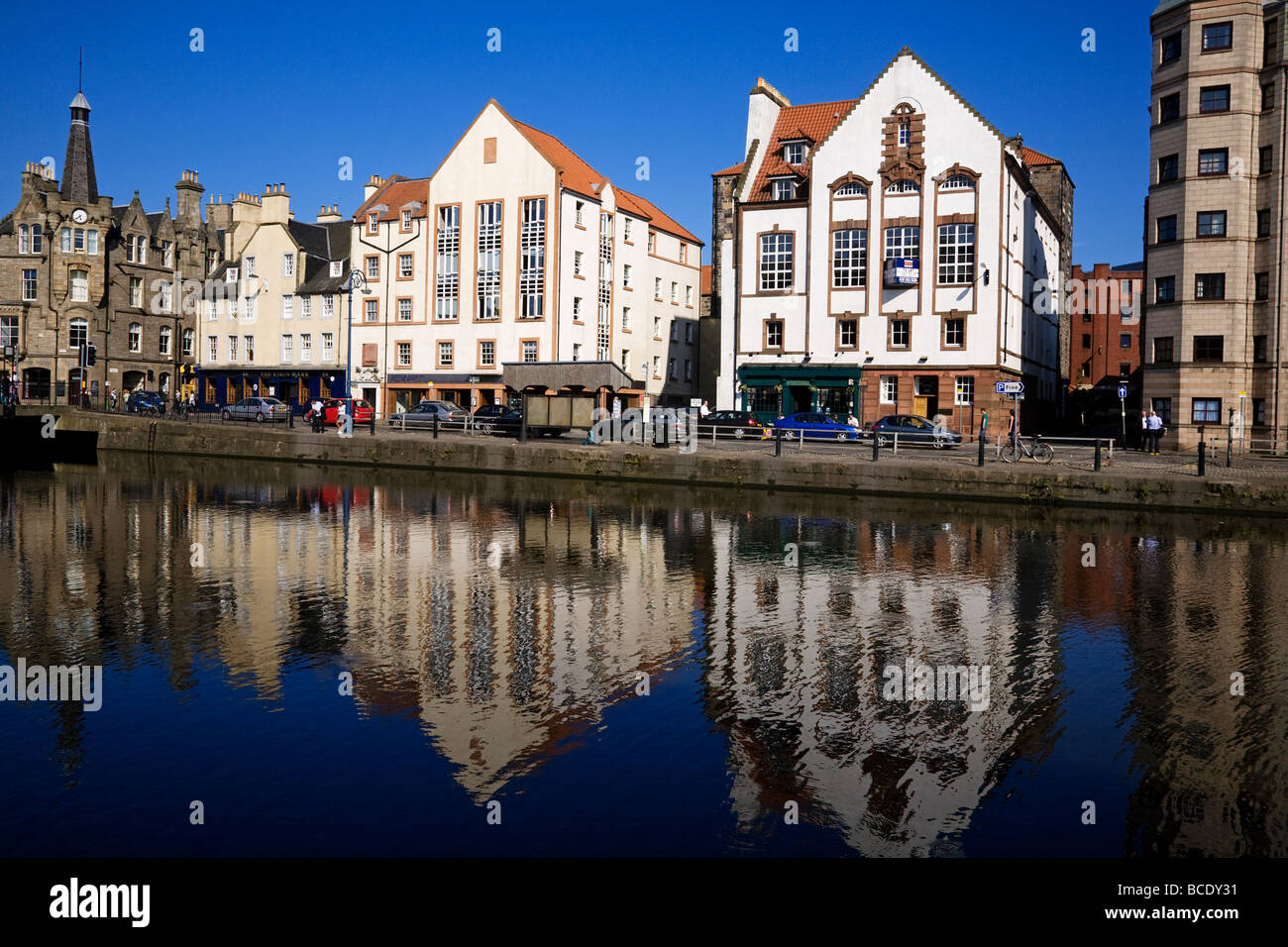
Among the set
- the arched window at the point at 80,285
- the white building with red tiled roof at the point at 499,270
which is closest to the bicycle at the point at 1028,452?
the white building with red tiled roof at the point at 499,270

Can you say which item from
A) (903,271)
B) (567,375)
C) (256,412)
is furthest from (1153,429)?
(256,412)

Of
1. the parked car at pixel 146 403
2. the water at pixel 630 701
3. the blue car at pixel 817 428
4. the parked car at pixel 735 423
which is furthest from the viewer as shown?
the parked car at pixel 146 403

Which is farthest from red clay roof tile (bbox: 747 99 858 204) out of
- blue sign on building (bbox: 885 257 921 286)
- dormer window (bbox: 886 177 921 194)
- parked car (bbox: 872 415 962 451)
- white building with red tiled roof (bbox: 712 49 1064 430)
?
parked car (bbox: 872 415 962 451)

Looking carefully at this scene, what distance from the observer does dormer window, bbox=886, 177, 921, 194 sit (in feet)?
176

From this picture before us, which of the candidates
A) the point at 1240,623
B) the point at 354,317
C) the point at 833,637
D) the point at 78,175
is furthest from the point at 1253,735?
the point at 78,175

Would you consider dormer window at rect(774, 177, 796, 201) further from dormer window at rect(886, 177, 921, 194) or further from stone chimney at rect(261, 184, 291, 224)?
stone chimney at rect(261, 184, 291, 224)

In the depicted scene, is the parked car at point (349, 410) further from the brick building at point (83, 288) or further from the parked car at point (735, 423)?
the brick building at point (83, 288)

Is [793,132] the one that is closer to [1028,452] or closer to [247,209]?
[1028,452]

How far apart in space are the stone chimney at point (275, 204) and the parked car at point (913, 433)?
158 ft

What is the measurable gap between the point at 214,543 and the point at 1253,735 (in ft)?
60.4

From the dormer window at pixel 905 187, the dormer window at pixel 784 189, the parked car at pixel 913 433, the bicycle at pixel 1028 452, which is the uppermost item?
the dormer window at pixel 784 189

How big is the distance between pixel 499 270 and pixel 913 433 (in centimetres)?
3249

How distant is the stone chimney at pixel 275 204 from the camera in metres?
75.0

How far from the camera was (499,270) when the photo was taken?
65.1 m
